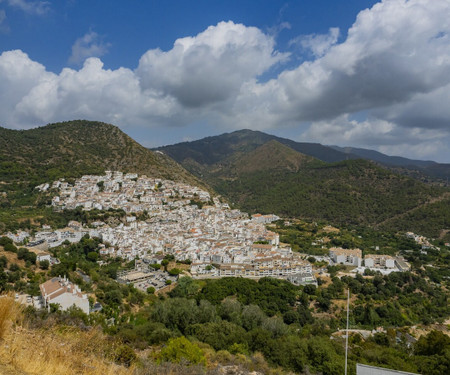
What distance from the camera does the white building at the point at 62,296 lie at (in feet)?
45.0

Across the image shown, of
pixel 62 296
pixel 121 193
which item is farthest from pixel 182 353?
pixel 121 193

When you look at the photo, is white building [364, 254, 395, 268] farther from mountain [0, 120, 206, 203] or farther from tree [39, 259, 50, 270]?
mountain [0, 120, 206, 203]

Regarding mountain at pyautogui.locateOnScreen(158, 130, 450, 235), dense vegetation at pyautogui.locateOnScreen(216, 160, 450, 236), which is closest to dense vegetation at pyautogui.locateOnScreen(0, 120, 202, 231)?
dense vegetation at pyautogui.locateOnScreen(216, 160, 450, 236)

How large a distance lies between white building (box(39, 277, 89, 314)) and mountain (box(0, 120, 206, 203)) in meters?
32.4

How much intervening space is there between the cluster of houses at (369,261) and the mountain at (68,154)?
3582cm

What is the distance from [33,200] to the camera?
128ft

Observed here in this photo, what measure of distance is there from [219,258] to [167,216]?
48.3 feet

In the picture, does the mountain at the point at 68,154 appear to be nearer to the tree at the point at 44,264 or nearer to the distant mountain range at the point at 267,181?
the distant mountain range at the point at 267,181

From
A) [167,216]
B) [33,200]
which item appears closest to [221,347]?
[167,216]

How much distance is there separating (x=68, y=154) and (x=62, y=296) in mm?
45804

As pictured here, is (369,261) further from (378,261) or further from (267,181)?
(267,181)

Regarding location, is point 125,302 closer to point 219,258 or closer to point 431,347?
point 219,258

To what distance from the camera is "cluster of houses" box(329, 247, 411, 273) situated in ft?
102

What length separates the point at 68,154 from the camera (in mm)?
53688
